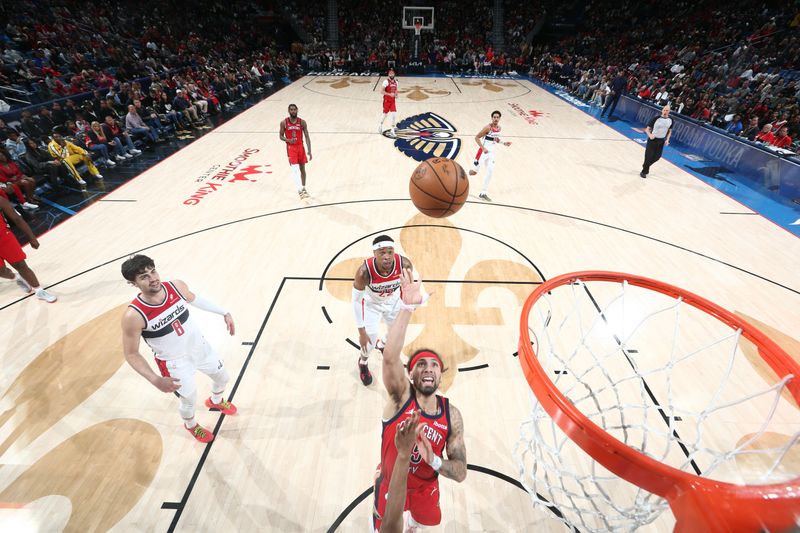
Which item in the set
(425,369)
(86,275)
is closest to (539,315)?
(425,369)

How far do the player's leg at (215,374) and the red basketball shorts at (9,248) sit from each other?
128 inches

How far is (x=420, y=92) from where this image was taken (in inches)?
684

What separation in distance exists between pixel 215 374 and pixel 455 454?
2213 millimetres

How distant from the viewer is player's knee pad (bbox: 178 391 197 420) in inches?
127

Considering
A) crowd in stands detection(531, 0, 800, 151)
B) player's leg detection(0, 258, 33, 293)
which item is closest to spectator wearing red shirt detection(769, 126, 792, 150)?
crowd in stands detection(531, 0, 800, 151)

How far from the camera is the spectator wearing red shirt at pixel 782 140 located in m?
9.22

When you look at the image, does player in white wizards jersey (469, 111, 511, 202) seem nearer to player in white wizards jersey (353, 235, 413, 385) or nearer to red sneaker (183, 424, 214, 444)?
player in white wizards jersey (353, 235, 413, 385)

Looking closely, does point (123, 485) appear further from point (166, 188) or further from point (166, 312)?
point (166, 188)

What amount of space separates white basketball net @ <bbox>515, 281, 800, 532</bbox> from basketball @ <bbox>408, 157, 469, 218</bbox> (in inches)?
68.8

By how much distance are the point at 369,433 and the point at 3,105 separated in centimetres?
1219

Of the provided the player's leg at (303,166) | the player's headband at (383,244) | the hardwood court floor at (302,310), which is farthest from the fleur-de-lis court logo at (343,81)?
the player's headband at (383,244)

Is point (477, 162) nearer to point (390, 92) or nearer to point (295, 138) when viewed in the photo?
point (295, 138)

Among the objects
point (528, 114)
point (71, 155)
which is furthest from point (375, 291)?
point (528, 114)

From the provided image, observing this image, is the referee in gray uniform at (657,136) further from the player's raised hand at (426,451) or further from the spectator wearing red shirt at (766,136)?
the player's raised hand at (426,451)
